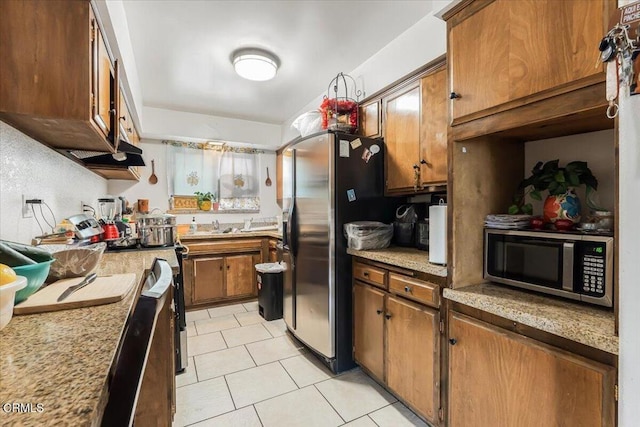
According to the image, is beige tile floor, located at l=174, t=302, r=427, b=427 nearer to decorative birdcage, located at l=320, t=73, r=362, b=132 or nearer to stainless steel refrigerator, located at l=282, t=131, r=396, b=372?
stainless steel refrigerator, located at l=282, t=131, r=396, b=372

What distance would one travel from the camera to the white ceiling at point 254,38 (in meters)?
1.96

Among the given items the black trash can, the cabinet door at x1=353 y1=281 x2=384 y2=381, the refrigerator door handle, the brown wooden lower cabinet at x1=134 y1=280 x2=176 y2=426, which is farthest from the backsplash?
the cabinet door at x1=353 y1=281 x2=384 y2=381

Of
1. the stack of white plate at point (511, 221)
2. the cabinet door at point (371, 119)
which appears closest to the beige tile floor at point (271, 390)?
the stack of white plate at point (511, 221)

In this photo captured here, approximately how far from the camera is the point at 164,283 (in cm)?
73

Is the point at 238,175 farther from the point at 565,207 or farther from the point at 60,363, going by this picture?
the point at 60,363

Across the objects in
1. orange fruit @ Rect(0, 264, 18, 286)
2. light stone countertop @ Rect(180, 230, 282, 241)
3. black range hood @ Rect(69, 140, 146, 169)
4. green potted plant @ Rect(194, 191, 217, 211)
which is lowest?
light stone countertop @ Rect(180, 230, 282, 241)

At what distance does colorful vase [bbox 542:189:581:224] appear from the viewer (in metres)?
1.32

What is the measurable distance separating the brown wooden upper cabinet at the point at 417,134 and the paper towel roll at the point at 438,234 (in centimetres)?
42

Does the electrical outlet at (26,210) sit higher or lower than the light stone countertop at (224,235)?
higher

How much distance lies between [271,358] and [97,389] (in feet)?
7.09

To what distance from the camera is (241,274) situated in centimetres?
381

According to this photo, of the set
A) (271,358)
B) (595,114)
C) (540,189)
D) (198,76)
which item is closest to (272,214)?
(198,76)

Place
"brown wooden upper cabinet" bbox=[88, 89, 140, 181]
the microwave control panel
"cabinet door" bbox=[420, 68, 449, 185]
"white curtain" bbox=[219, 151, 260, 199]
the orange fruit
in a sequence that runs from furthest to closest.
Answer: "white curtain" bbox=[219, 151, 260, 199] → "brown wooden upper cabinet" bbox=[88, 89, 140, 181] → "cabinet door" bbox=[420, 68, 449, 185] → the microwave control panel → the orange fruit

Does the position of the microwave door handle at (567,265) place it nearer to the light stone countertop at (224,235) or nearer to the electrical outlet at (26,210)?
the electrical outlet at (26,210)
